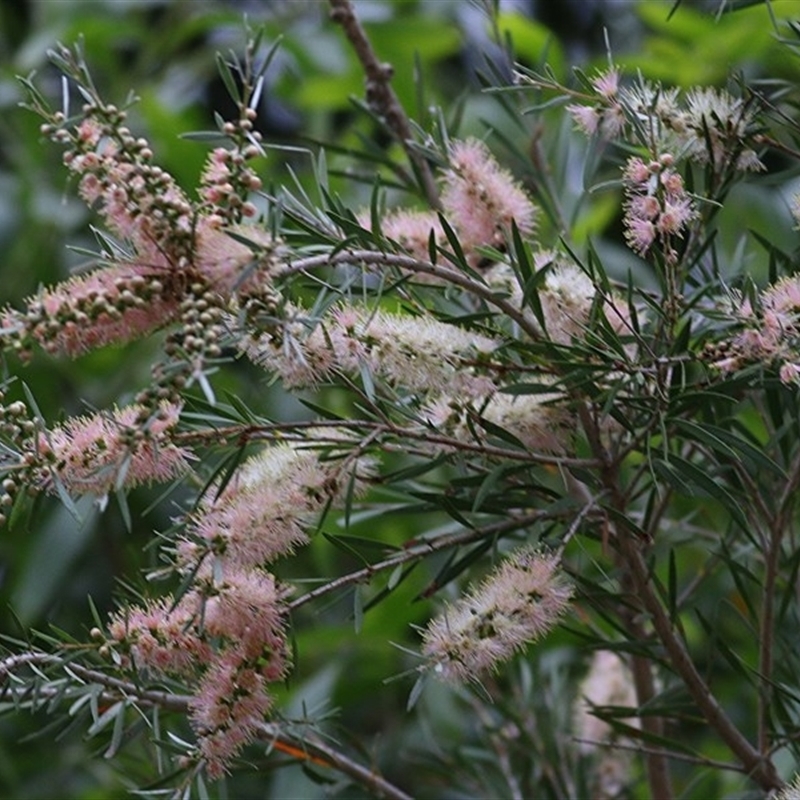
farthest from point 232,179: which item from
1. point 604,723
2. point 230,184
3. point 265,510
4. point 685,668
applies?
point 604,723

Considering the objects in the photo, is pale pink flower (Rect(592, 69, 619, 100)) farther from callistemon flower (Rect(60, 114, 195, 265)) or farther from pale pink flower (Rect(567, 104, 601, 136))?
callistemon flower (Rect(60, 114, 195, 265))

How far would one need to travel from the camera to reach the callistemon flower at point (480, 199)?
59 centimetres

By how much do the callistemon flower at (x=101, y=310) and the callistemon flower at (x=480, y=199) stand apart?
0.61 feet

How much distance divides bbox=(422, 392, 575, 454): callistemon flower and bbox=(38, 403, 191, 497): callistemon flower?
101mm

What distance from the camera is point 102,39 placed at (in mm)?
1395

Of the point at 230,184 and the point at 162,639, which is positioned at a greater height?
the point at 230,184

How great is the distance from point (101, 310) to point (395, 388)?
0.14 m

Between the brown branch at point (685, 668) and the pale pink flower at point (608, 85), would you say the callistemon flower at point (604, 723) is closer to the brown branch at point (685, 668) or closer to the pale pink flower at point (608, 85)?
the brown branch at point (685, 668)

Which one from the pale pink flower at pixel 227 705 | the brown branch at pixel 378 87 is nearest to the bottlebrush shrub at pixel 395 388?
the pale pink flower at pixel 227 705

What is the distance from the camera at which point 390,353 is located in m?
0.49

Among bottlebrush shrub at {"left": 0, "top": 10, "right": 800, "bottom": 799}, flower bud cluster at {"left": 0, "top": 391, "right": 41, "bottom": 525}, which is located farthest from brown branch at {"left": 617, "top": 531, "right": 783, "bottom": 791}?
flower bud cluster at {"left": 0, "top": 391, "right": 41, "bottom": 525}

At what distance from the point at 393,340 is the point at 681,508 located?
1.35ft

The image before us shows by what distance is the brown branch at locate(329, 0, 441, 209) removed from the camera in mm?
Result: 715

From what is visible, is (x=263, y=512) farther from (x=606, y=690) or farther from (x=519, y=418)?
(x=606, y=690)
